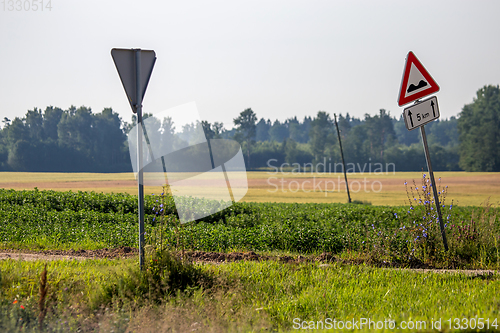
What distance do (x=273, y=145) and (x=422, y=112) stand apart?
7439cm

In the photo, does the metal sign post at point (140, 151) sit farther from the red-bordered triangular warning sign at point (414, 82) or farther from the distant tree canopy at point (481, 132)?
the distant tree canopy at point (481, 132)

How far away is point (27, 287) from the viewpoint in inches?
194

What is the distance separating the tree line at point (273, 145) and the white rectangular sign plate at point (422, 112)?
44.4 meters

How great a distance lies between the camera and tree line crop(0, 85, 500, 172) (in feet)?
193

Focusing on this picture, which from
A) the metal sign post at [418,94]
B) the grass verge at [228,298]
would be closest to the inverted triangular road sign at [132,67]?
the grass verge at [228,298]

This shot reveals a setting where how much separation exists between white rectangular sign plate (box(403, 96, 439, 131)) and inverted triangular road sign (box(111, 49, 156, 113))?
4785mm

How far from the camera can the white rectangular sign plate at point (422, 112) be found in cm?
692

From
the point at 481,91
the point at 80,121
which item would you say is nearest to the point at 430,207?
the point at 80,121

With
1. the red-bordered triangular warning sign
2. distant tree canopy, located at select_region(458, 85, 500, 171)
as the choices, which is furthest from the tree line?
the red-bordered triangular warning sign

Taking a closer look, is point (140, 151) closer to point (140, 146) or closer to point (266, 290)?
point (140, 146)

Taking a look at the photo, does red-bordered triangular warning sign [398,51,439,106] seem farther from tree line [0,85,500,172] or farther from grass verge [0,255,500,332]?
tree line [0,85,500,172]

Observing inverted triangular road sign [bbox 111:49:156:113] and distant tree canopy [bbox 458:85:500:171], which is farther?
distant tree canopy [bbox 458:85:500:171]

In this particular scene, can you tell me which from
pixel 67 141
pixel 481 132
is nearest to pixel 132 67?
pixel 67 141

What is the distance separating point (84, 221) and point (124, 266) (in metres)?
7.62
